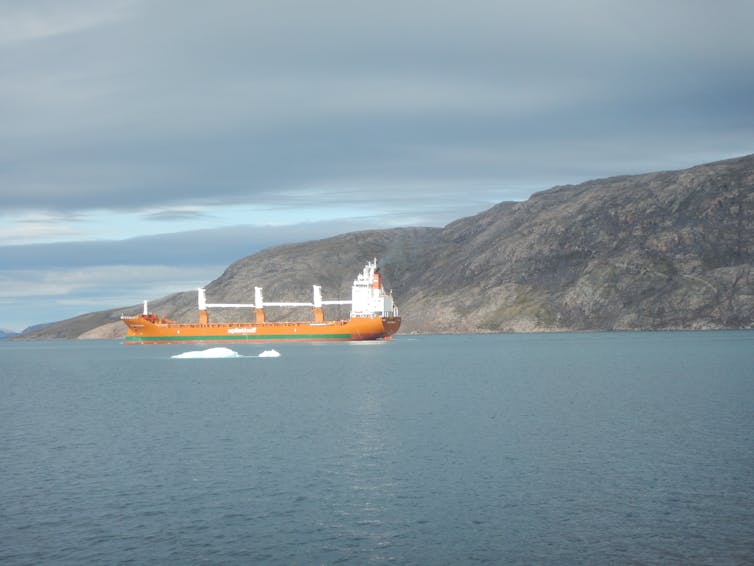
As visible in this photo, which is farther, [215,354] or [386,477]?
[215,354]

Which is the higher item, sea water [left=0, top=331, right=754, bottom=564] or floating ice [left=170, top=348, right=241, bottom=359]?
floating ice [left=170, top=348, right=241, bottom=359]

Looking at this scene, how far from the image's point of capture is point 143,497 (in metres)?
34.2

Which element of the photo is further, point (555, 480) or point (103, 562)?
point (555, 480)

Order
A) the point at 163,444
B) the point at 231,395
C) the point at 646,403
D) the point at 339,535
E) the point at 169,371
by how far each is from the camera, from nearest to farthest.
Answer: the point at 339,535, the point at 163,444, the point at 646,403, the point at 231,395, the point at 169,371

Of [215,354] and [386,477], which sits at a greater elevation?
[215,354]

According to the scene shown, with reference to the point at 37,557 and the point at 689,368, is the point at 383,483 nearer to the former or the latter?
the point at 37,557

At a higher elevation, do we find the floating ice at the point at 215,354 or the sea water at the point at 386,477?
the floating ice at the point at 215,354

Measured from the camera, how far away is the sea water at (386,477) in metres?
27.2

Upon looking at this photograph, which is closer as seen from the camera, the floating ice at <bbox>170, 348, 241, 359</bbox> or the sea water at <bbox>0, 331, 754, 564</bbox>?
the sea water at <bbox>0, 331, 754, 564</bbox>

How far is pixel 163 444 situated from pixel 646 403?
34508 mm

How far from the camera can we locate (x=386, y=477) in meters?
37.2

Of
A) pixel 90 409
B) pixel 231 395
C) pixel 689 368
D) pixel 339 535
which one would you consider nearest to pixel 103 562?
pixel 339 535

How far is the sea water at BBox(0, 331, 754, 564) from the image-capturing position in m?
27.2

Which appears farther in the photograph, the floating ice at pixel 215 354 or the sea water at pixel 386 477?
the floating ice at pixel 215 354
